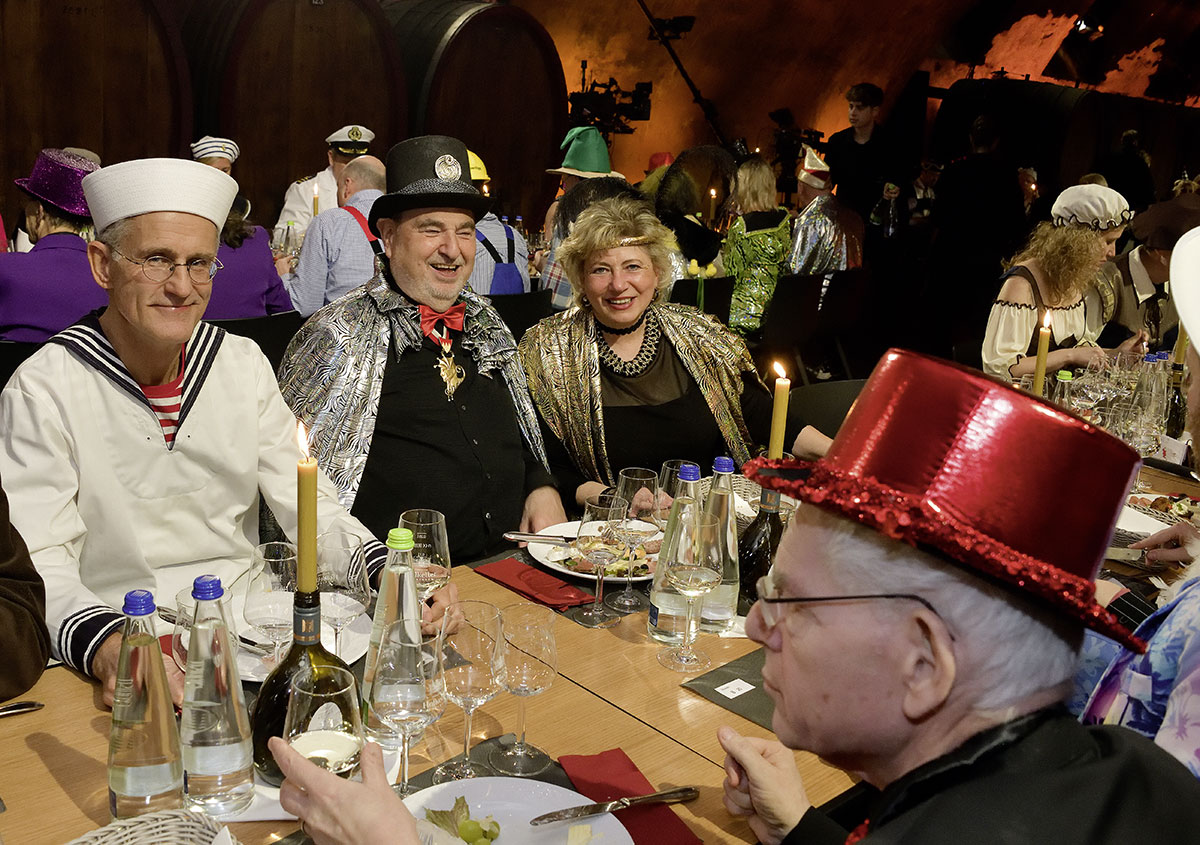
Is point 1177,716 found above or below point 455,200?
below

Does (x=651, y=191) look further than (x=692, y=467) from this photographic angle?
Yes

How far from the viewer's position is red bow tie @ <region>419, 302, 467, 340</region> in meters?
2.86

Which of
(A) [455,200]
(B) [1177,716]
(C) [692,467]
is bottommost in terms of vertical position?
(B) [1177,716]

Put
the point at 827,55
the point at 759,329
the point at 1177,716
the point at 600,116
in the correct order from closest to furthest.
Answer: the point at 1177,716
the point at 759,329
the point at 600,116
the point at 827,55

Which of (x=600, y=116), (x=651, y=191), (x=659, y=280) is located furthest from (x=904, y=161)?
(x=659, y=280)

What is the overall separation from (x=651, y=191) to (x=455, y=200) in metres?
4.28

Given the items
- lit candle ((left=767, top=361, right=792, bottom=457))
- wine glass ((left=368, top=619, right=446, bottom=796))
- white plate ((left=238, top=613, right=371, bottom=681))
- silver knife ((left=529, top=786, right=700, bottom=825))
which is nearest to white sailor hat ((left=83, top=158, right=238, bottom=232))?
white plate ((left=238, top=613, right=371, bottom=681))

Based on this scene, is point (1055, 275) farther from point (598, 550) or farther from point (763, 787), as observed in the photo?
point (763, 787)

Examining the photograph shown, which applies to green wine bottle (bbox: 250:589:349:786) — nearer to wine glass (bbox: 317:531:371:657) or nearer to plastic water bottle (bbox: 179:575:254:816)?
plastic water bottle (bbox: 179:575:254:816)

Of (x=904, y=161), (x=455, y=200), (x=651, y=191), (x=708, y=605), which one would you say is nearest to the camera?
(x=708, y=605)

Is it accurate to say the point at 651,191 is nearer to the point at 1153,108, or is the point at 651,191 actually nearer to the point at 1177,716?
the point at 1177,716

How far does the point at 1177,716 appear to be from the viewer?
1251 millimetres

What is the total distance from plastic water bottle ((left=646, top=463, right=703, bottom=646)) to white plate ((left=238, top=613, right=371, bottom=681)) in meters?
0.53

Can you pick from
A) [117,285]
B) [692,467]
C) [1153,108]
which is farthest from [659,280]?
[1153,108]
